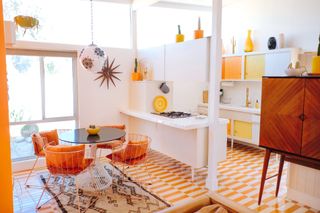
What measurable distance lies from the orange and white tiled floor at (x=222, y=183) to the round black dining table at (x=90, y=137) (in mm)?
858

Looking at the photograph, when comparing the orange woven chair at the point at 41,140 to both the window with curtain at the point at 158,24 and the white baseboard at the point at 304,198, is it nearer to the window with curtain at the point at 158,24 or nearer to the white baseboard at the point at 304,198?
the window with curtain at the point at 158,24

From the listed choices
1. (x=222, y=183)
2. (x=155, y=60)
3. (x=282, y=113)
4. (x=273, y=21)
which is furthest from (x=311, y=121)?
(x=273, y=21)

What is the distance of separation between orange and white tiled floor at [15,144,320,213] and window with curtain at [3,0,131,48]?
7.97 ft

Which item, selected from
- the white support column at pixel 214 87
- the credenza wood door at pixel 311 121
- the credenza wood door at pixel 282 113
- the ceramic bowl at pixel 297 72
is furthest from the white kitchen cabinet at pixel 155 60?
the credenza wood door at pixel 311 121

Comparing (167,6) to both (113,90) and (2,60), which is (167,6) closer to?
(113,90)

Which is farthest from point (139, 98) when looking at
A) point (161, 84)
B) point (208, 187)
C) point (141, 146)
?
point (208, 187)

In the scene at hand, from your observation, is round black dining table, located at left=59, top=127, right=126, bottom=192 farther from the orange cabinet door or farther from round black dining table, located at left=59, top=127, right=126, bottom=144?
the orange cabinet door

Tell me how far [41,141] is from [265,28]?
4770mm

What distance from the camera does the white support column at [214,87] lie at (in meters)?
3.54

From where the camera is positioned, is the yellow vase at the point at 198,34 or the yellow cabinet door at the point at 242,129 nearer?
the yellow vase at the point at 198,34

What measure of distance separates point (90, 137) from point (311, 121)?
2659 mm

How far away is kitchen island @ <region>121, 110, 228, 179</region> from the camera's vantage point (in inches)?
152

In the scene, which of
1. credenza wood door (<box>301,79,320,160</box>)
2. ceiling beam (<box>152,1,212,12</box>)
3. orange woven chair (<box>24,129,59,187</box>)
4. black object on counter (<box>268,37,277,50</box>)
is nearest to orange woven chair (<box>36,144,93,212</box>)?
orange woven chair (<box>24,129,59,187</box>)

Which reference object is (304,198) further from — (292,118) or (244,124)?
(244,124)
